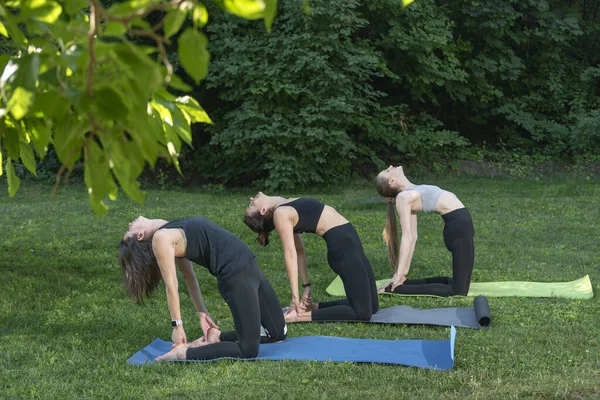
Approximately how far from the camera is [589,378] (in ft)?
16.7

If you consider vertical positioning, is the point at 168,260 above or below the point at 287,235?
above

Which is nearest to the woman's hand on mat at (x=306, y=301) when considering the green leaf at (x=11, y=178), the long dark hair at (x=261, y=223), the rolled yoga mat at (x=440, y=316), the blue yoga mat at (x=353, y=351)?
the rolled yoga mat at (x=440, y=316)

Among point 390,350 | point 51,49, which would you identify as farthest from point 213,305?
point 51,49

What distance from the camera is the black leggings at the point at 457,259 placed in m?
8.13

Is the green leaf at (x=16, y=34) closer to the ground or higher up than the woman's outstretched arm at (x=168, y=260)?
higher up

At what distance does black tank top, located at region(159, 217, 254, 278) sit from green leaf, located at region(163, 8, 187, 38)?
12.9 feet

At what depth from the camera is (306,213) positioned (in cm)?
708

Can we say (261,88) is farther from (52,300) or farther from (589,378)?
(589,378)

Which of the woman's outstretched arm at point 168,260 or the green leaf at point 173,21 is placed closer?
the green leaf at point 173,21

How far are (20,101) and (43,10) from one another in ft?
0.75

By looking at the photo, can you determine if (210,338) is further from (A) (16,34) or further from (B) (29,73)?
(B) (29,73)

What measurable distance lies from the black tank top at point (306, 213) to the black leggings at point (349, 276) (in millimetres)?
172

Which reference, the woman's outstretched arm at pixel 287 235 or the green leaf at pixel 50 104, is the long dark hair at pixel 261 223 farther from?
the green leaf at pixel 50 104

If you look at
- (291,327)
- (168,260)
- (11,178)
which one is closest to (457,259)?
(291,327)
